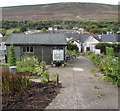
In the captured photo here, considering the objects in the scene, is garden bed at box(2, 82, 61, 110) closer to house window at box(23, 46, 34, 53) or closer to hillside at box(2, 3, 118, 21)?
hillside at box(2, 3, 118, 21)

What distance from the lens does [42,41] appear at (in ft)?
55.3

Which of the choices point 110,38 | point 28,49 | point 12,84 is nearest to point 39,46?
point 28,49

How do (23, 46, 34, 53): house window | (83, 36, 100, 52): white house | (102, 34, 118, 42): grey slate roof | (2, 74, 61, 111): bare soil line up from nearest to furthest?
(2, 74, 61, 111): bare soil, (23, 46, 34, 53): house window, (102, 34, 118, 42): grey slate roof, (83, 36, 100, 52): white house

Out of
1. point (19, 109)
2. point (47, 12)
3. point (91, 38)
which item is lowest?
point (91, 38)

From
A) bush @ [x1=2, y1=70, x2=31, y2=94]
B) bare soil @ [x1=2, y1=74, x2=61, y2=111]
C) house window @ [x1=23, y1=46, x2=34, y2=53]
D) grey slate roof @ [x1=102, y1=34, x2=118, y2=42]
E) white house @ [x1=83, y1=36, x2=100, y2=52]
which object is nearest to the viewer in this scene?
bare soil @ [x1=2, y1=74, x2=61, y2=111]

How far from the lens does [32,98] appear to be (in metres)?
5.75

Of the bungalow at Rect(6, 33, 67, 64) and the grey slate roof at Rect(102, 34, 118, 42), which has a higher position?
the bungalow at Rect(6, 33, 67, 64)

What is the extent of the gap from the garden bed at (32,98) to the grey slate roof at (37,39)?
9673mm

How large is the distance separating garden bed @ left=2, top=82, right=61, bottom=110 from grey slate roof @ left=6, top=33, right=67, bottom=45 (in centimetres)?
967

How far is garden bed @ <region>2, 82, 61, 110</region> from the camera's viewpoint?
5.04m

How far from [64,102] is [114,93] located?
2121 millimetres

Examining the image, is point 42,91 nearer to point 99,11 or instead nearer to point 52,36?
point 99,11

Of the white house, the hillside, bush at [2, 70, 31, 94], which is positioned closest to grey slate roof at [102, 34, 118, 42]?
the white house

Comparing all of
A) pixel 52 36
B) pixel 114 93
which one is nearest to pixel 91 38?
pixel 52 36
